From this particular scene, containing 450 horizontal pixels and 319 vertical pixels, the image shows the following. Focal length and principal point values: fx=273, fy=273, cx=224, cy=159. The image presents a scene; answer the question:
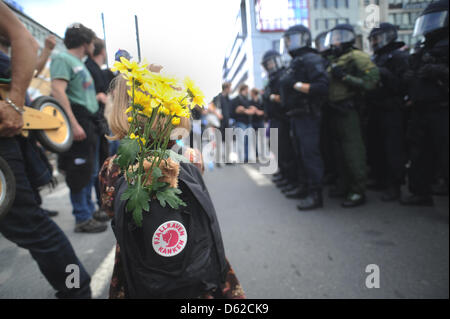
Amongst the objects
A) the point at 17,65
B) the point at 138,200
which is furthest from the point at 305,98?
the point at 138,200

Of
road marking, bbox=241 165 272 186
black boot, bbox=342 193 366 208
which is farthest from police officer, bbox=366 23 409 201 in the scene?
road marking, bbox=241 165 272 186

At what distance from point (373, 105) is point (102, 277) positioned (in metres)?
3.48

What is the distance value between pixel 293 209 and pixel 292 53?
183cm

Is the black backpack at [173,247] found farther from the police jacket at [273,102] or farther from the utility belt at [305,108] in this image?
the police jacket at [273,102]

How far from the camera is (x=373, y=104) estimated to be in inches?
135

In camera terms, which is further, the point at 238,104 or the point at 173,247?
the point at 238,104

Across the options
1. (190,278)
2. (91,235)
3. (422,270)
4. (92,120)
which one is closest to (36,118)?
(92,120)

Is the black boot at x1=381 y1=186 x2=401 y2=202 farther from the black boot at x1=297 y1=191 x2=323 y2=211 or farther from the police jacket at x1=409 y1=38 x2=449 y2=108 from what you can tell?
the police jacket at x1=409 y1=38 x2=449 y2=108

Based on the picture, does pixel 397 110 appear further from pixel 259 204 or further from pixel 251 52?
pixel 251 52

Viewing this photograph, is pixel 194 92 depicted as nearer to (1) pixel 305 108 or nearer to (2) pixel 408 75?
(1) pixel 305 108

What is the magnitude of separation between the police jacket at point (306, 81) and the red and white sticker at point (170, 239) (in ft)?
8.45

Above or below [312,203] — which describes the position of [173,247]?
above

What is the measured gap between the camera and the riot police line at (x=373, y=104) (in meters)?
2.60

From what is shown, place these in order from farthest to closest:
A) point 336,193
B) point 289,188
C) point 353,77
Result: 1. point 289,188
2. point 336,193
3. point 353,77
